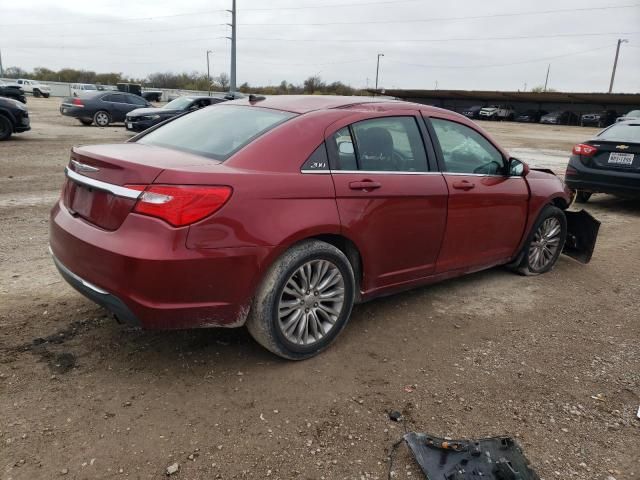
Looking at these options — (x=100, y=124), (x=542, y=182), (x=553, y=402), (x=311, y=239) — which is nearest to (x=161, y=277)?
(x=311, y=239)

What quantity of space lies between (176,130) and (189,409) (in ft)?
6.63

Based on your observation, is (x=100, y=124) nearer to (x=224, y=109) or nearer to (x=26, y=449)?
(x=224, y=109)

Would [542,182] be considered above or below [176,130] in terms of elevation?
below

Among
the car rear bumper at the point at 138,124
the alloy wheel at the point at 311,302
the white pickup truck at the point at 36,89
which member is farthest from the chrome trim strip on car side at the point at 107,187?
the white pickup truck at the point at 36,89

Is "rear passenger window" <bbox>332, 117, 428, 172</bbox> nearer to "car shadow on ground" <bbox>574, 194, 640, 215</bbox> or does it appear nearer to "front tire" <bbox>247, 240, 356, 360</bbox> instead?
"front tire" <bbox>247, 240, 356, 360</bbox>

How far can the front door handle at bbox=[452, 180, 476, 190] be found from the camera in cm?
409

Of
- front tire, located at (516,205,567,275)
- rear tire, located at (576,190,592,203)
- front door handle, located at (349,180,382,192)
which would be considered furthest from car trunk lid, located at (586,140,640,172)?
front door handle, located at (349,180,382,192)

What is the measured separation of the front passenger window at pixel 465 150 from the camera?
4.16 meters

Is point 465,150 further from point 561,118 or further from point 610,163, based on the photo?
point 561,118

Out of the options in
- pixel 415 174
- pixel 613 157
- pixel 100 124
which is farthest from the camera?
pixel 100 124

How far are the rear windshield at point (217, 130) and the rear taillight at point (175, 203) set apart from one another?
447 millimetres

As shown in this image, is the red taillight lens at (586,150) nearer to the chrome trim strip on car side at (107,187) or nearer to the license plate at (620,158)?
the license plate at (620,158)

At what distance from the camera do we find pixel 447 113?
4344 millimetres

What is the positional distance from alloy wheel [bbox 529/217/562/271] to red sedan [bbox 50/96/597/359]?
876mm
